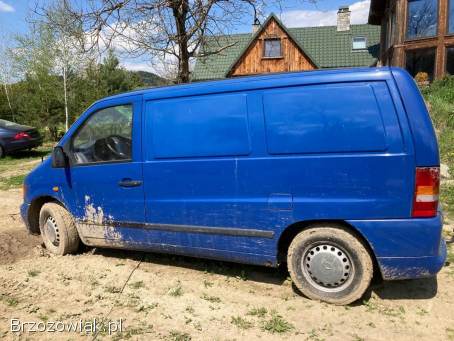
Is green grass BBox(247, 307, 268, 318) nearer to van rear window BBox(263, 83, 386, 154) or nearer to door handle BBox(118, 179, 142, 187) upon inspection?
van rear window BBox(263, 83, 386, 154)

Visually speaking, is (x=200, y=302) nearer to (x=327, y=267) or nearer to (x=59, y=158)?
(x=327, y=267)

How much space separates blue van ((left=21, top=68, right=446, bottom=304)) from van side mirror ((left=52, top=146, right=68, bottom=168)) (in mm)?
13

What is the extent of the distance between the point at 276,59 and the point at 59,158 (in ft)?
85.7

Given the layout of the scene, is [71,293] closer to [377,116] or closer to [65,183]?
[65,183]

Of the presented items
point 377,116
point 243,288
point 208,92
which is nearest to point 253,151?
point 208,92

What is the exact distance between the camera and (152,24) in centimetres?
742

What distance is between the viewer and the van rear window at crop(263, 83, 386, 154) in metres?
3.35

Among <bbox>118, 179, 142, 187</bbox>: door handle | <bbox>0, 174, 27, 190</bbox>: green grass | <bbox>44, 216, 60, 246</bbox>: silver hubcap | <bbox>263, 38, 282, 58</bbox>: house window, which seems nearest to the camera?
<bbox>118, 179, 142, 187</bbox>: door handle

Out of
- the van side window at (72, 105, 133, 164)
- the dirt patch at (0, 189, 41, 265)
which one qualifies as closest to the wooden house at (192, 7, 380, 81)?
the dirt patch at (0, 189, 41, 265)

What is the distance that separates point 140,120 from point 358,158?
7.04 feet

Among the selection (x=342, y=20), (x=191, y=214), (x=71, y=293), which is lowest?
(x=71, y=293)

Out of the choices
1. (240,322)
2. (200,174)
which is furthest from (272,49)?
(240,322)

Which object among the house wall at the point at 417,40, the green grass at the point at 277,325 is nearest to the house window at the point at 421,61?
the house wall at the point at 417,40

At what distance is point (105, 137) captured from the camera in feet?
15.3
